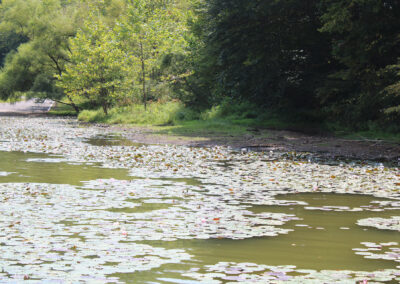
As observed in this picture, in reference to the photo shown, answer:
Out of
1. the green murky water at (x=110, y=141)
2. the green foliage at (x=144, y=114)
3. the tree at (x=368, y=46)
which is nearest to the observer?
the tree at (x=368, y=46)

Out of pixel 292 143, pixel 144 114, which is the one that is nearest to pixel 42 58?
pixel 144 114

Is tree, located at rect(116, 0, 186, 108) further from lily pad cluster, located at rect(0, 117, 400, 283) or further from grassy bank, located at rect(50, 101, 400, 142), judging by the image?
lily pad cluster, located at rect(0, 117, 400, 283)

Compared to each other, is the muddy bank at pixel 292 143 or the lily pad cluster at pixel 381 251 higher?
the muddy bank at pixel 292 143

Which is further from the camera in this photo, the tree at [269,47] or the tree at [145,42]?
the tree at [145,42]

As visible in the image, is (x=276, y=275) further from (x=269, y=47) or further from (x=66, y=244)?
(x=269, y=47)

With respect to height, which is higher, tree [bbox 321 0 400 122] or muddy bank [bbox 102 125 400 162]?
tree [bbox 321 0 400 122]

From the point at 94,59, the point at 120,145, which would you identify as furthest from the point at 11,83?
the point at 120,145

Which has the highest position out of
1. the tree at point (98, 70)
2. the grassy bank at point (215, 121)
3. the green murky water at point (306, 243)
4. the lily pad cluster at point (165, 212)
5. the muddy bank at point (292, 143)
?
the tree at point (98, 70)

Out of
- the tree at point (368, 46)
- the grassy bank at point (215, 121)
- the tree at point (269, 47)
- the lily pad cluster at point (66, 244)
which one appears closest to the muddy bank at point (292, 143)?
the grassy bank at point (215, 121)

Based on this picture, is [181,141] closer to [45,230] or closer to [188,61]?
[188,61]

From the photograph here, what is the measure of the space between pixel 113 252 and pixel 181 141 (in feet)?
62.6

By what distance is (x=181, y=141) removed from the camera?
86.4 ft

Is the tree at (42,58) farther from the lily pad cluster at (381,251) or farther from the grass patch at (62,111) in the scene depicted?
the lily pad cluster at (381,251)

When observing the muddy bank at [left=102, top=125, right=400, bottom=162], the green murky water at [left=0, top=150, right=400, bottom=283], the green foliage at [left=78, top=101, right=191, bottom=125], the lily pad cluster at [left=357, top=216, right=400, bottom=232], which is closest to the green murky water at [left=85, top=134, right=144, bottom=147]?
the muddy bank at [left=102, top=125, right=400, bottom=162]
